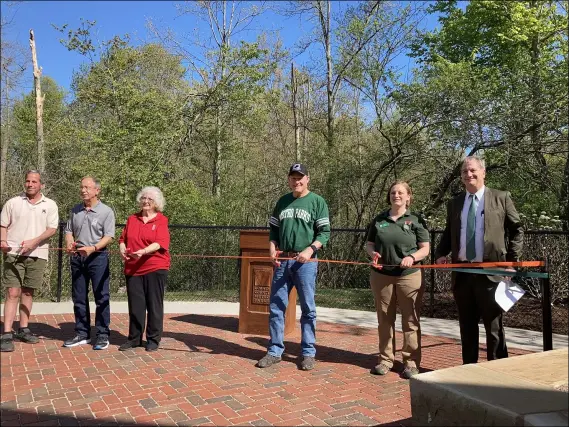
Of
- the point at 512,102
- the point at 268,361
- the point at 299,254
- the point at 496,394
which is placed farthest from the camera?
the point at 512,102

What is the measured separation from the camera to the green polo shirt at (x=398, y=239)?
14.5 ft

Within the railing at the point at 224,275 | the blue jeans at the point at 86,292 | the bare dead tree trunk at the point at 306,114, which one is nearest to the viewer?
the blue jeans at the point at 86,292

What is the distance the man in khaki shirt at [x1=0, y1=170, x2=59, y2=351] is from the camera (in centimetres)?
521

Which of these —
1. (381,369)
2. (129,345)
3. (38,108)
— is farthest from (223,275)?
(38,108)

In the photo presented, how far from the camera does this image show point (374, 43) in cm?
1484

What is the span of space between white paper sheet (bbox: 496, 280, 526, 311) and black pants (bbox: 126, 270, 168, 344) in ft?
11.4

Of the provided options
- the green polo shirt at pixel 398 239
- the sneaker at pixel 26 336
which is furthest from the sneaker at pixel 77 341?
the green polo shirt at pixel 398 239

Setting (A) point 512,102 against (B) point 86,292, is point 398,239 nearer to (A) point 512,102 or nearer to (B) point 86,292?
(B) point 86,292

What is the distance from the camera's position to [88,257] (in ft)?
17.9

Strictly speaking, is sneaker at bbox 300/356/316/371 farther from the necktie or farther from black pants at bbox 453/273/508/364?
the necktie

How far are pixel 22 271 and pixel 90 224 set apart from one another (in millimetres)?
874

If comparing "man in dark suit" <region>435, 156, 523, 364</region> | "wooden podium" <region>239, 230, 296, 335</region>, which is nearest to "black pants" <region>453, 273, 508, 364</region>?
"man in dark suit" <region>435, 156, 523, 364</region>

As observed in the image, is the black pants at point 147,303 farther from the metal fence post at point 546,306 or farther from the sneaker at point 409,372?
the metal fence post at point 546,306

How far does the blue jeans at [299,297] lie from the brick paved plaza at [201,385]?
24cm
